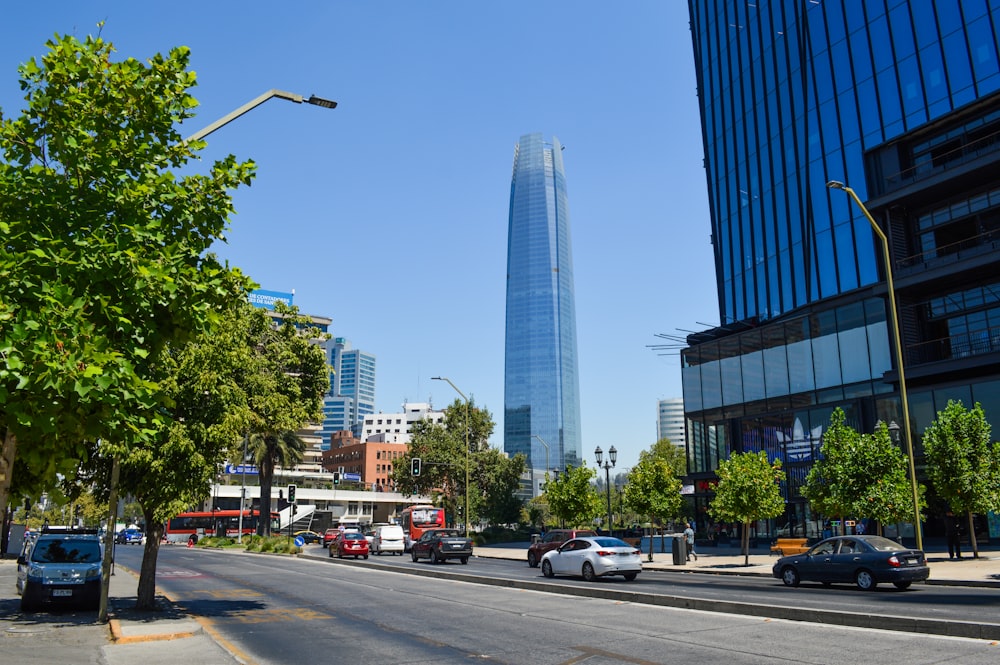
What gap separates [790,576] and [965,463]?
1070cm

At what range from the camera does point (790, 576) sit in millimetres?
22719

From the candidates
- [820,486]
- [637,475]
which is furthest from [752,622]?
[637,475]

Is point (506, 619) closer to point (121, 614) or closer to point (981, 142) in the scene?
point (121, 614)

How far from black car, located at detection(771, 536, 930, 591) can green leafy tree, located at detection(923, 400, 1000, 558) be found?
352 inches

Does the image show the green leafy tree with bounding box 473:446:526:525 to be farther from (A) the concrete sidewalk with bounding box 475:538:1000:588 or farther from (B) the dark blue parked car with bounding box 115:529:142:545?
(B) the dark blue parked car with bounding box 115:529:142:545

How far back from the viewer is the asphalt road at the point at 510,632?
10.6 metres

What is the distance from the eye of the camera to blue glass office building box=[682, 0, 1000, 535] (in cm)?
3803

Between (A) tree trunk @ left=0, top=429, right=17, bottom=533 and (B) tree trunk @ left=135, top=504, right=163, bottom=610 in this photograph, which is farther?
(B) tree trunk @ left=135, top=504, right=163, bottom=610

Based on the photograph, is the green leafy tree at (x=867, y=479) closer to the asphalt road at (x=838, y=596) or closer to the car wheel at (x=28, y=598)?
the asphalt road at (x=838, y=596)

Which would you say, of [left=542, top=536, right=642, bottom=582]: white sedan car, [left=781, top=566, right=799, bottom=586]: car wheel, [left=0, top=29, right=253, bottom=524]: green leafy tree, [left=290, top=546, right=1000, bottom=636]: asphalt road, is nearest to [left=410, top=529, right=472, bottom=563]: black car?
[left=542, top=536, right=642, bottom=582]: white sedan car

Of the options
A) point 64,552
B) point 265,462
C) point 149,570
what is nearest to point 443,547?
point 64,552

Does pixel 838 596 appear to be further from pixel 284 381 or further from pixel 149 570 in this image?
pixel 284 381

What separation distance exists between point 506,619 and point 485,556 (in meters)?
31.3

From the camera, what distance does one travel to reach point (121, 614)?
53.2 feet
